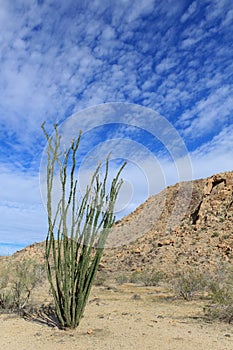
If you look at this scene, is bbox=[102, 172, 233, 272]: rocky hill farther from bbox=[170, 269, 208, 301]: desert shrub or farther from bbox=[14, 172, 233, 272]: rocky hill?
bbox=[170, 269, 208, 301]: desert shrub

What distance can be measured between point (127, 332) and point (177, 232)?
1925 centimetres

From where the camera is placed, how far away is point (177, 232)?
24.2 metres

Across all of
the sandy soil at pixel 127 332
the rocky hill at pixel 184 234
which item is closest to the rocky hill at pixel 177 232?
the rocky hill at pixel 184 234

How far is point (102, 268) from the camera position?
20016 mm

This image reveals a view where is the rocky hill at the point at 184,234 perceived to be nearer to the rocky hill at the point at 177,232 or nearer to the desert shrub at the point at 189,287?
the rocky hill at the point at 177,232

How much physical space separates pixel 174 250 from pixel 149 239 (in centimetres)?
517

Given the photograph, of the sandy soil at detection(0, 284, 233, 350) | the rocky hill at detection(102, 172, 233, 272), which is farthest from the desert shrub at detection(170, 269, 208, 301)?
the rocky hill at detection(102, 172, 233, 272)

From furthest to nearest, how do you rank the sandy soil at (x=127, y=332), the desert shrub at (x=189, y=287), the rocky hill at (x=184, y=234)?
the rocky hill at (x=184, y=234) → the desert shrub at (x=189, y=287) → the sandy soil at (x=127, y=332)

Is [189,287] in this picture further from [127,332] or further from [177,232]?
[177,232]

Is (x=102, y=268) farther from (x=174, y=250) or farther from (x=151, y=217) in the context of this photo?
(x=151, y=217)

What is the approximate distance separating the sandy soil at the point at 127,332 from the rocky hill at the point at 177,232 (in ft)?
34.2

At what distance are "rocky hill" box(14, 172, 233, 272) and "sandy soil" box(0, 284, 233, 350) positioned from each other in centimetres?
1043

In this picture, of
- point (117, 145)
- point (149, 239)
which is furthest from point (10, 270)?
point (149, 239)

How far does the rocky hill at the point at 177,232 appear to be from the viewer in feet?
62.2
